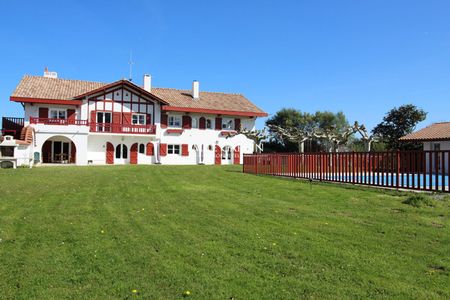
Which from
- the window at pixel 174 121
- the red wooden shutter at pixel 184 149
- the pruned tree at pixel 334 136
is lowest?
the red wooden shutter at pixel 184 149

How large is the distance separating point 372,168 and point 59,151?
25985 mm

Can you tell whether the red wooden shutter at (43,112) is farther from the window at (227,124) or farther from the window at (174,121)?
the window at (227,124)

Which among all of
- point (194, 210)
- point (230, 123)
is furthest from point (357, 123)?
point (230, 123)

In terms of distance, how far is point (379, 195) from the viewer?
10.2 metres

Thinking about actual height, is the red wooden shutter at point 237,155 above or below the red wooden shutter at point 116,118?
below

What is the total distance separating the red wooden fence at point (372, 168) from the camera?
1120cm

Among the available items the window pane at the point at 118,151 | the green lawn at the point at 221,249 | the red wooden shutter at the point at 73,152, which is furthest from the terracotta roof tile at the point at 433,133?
the red wooden shutter at the point at 73,152

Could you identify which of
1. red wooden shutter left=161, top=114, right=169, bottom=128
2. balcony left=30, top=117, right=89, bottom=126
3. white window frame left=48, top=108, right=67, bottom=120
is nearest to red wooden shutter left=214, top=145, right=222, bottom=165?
red wooden shutter left=161, top=114, right=169, bottom=128

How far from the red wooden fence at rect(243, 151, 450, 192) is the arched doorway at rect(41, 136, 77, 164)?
18736 millimetres

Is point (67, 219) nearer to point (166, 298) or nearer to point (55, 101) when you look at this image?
point (166, 298)

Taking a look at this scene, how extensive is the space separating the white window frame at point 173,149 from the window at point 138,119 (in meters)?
3.18

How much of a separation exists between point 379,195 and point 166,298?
27.1 feet

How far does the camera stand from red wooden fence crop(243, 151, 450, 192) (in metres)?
11.2

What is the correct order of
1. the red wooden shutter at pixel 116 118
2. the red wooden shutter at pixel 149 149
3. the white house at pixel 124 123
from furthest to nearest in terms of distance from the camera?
1. the red wooden shutter at pixel 149 149
2. the red wooden shutter at pixel 116 118
3. the white house at pixel 124 123
